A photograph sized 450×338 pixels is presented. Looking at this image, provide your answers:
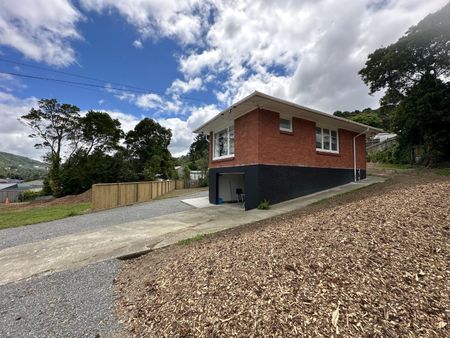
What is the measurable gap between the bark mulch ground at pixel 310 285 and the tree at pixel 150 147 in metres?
28.2

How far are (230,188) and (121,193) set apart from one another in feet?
22.1

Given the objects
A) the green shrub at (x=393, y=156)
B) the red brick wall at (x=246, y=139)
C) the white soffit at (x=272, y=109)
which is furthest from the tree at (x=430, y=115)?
the red brick wall at (x=246, y=139)

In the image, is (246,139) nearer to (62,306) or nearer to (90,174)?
(62,306)

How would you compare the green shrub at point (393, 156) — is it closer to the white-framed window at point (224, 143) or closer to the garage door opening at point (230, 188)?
the garage door opening at point (230, 188)

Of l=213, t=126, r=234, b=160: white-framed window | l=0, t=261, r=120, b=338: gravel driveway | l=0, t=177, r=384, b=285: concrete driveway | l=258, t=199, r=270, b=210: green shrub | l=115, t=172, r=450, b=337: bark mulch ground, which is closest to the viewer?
l=115, t=172, r=450, b=337: bark mulch ground

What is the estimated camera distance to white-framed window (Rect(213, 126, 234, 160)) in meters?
10.8

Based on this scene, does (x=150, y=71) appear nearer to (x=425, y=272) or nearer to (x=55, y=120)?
(x=425, y=272)

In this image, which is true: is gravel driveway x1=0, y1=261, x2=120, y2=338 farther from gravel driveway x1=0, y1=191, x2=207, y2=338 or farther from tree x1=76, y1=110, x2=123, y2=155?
tree x1=76, y1=110, x2=123, y2=155

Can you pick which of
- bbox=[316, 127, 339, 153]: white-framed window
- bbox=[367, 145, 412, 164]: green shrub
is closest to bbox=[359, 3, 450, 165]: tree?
bbox=[367, 145, 412, 164]: green shrub

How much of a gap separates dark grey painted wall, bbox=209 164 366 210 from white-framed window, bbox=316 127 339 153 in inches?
43.0

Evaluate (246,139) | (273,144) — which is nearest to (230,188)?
(246,139)

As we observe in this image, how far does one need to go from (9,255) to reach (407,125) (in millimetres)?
20479

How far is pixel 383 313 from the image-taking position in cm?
198

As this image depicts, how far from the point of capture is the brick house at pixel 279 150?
8.52m
